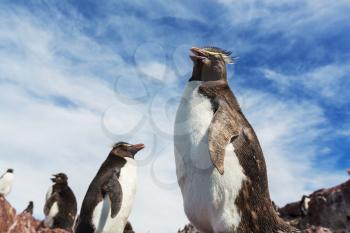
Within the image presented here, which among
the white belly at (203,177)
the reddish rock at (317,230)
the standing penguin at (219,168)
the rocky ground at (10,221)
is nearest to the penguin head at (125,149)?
the rocky ground at (10,221)

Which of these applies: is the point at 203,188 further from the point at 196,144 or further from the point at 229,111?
the point at 229,111

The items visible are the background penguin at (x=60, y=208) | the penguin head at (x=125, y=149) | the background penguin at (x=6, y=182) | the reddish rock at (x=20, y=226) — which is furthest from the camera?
the background penguin at (x=6, y=182)

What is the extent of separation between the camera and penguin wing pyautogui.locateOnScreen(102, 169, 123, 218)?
11.0 metres

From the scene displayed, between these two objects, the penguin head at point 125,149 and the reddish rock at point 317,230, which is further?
the penguin head at point 125,149

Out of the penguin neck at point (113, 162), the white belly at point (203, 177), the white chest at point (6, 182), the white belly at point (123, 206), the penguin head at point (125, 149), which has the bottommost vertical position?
the white belly at point (203, 177)

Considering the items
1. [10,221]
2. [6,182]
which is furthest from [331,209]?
[6,182]

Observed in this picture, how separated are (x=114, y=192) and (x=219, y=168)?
6.26m

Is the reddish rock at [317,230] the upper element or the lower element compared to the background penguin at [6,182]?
lower

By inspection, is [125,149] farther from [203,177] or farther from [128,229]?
[203,177]

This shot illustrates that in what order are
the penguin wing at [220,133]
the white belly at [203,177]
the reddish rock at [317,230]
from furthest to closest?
the reddish rock at [317,230] < the white belly at [203,177] < the penguin wing at [220,133]

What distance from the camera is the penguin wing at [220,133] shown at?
547 centimetres

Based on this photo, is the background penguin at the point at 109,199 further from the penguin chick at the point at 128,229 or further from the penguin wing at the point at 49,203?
the penguin wing at the point at 49,203

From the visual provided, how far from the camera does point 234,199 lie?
5.62m

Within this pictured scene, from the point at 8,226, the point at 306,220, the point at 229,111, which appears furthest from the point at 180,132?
the point at 306,220
